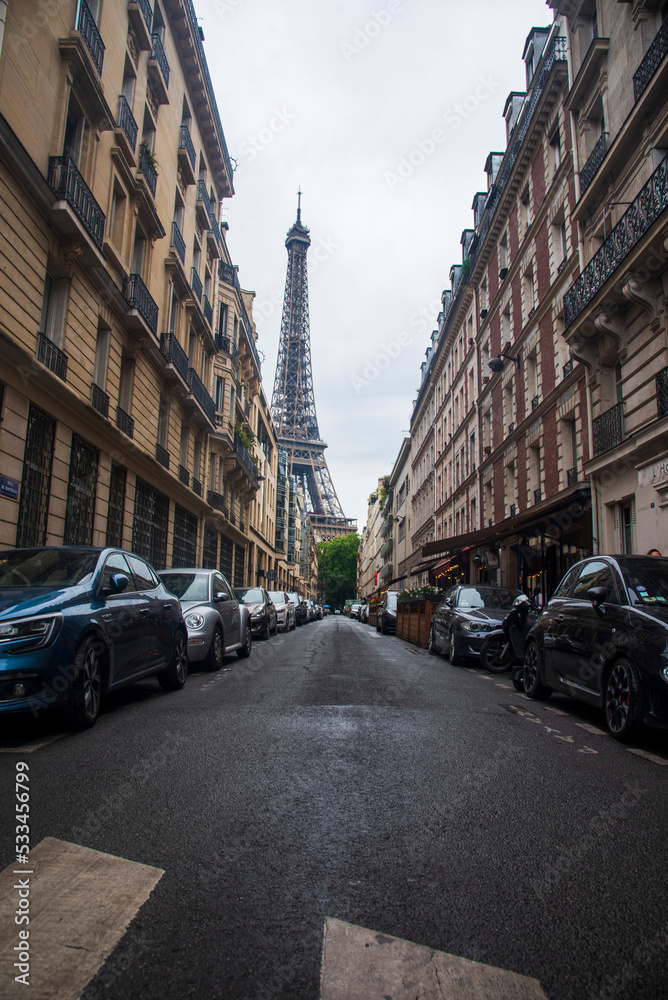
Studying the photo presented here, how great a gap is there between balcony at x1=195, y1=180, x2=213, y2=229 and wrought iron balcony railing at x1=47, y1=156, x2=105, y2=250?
1183 centimetres

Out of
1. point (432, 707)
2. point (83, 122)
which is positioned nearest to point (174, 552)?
point (83, 122)

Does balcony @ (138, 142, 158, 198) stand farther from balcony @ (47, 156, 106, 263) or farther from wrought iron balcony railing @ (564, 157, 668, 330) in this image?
wrought iron balcony railing @ (564, 157, 668, 330)

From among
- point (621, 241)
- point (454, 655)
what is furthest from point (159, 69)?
point (454, 655)

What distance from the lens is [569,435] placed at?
19.0 meters

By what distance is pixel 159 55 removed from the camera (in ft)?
65.5

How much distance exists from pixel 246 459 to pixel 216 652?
85.9ft

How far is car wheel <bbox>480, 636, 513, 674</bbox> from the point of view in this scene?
37.4 ft

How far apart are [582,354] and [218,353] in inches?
694

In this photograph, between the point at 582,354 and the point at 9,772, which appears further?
the point at 582,354

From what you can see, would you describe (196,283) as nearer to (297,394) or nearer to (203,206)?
(203,206)

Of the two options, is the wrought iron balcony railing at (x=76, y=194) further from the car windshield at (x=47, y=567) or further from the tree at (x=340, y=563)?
the tree at (x=340, y=563)

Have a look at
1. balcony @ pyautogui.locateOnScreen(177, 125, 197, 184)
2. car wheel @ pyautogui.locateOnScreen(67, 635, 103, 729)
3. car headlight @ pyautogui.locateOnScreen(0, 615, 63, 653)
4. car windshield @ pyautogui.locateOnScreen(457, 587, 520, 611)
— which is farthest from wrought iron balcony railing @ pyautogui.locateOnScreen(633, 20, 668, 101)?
balcony @ pyautogui.locateOnScreen(177, 125, 197, 184)

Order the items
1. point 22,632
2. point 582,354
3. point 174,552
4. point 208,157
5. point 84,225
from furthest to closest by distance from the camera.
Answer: point 208,157, point 174,552, point 582,354, point 84,225, point 22,632

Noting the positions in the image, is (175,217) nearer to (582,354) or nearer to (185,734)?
(582,354)
